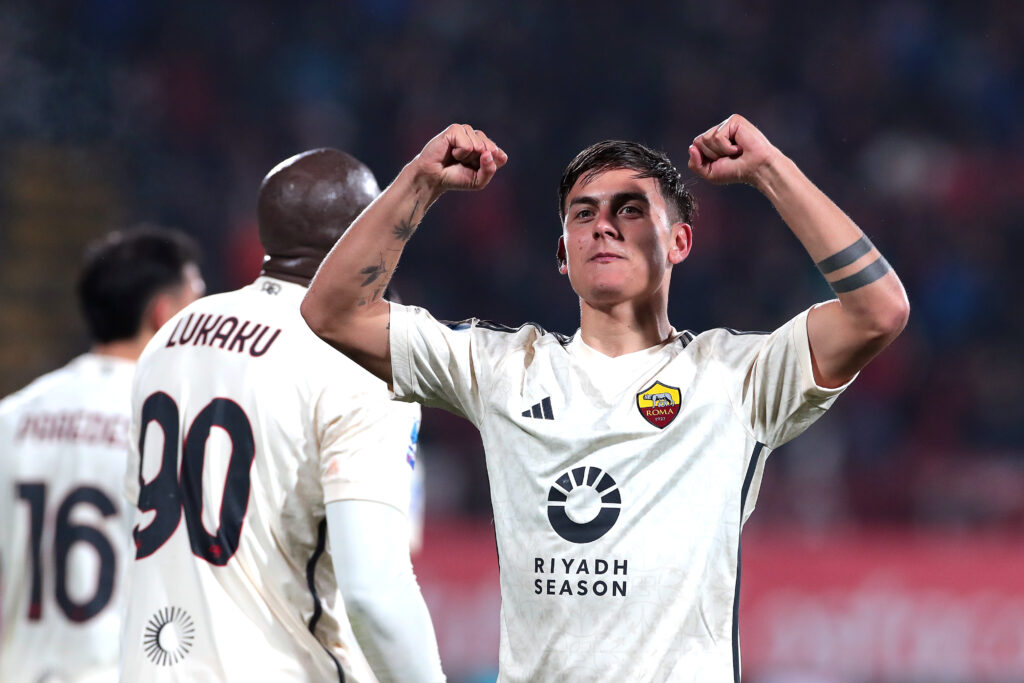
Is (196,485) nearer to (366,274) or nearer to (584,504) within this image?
(366,274)

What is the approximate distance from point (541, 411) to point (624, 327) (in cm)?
29

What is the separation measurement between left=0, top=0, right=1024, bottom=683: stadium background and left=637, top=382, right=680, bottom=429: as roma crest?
5653 mm

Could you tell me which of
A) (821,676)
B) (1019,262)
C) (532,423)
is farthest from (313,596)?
(1019,262)

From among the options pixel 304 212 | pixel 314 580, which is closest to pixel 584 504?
pixel 314 580

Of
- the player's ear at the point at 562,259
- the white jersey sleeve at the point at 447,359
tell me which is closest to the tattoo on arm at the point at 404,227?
the white jersey sleeve at the point at 447,359

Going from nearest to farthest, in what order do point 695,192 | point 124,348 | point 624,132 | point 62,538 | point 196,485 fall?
point 196,485 → point 62,538 → point 124,348 → point 695,192 → point 624,132

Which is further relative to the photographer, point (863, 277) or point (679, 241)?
point (679, 241)

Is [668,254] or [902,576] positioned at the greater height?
[668,254]

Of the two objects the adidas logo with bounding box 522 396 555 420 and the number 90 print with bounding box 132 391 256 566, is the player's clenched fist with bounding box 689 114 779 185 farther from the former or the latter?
the number 90 print with bounding box 132 391 256 566

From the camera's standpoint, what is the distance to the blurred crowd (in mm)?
10039

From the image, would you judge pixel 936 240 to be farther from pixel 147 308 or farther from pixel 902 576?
pixel 147 308

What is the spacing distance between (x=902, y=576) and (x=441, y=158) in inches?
248

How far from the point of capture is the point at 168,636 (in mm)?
3088

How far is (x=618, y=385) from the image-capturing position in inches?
108
